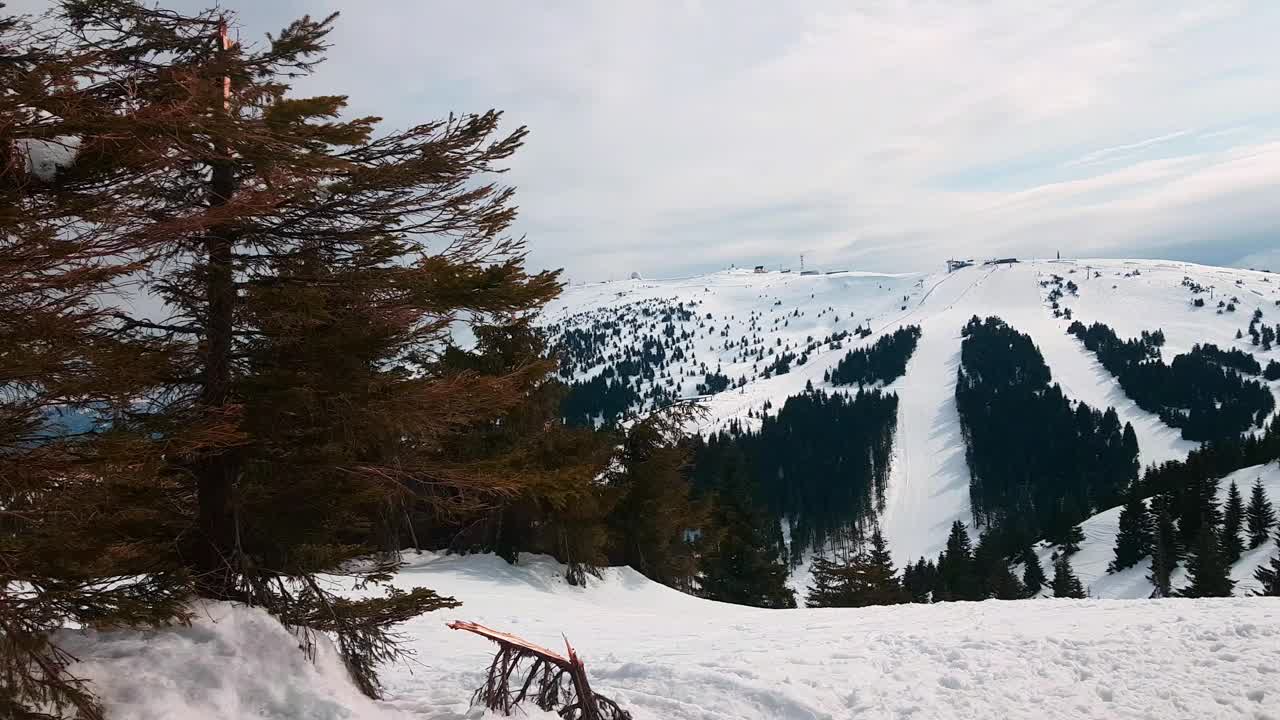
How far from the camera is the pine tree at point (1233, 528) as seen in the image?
64875 millimetres

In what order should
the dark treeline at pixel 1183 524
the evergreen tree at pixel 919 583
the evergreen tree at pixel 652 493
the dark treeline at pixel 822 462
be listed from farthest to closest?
the dark treeline at pixel 822 462
the dark treeline at pixel 1183 524
the evergreen tree at pixel 919 583
the evergreen tree at pixel 652 493

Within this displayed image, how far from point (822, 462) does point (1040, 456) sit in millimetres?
44274

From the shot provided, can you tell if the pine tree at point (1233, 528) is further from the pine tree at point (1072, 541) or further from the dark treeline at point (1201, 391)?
the dark treeline at point (1201, 391)

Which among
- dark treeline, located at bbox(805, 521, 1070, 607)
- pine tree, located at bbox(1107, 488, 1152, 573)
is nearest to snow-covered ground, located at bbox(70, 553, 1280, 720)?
dark treeline, located at bbox(805, 521, 1070, 607)

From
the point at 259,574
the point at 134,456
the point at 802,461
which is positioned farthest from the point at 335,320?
the point at 802,461

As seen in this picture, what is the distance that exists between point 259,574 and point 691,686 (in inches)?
203

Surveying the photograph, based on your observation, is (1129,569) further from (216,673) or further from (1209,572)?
(216,673)

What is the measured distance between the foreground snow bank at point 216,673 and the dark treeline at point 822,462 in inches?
3942

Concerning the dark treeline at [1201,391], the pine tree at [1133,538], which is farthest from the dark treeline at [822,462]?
the dark treeline at [1201,391]

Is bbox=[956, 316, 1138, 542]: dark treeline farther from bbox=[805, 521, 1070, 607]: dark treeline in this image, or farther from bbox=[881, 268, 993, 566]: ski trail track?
bbox=[805, 521, 1070, 607]: dark treeline

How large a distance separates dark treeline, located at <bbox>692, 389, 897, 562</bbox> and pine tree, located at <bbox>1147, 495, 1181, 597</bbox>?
166 ft

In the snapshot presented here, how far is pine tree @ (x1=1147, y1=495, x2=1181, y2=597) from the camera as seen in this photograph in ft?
191

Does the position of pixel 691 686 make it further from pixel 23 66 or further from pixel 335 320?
pixel 23 66

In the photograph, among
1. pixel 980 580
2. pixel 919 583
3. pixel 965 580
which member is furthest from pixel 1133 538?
pixel 919 583
